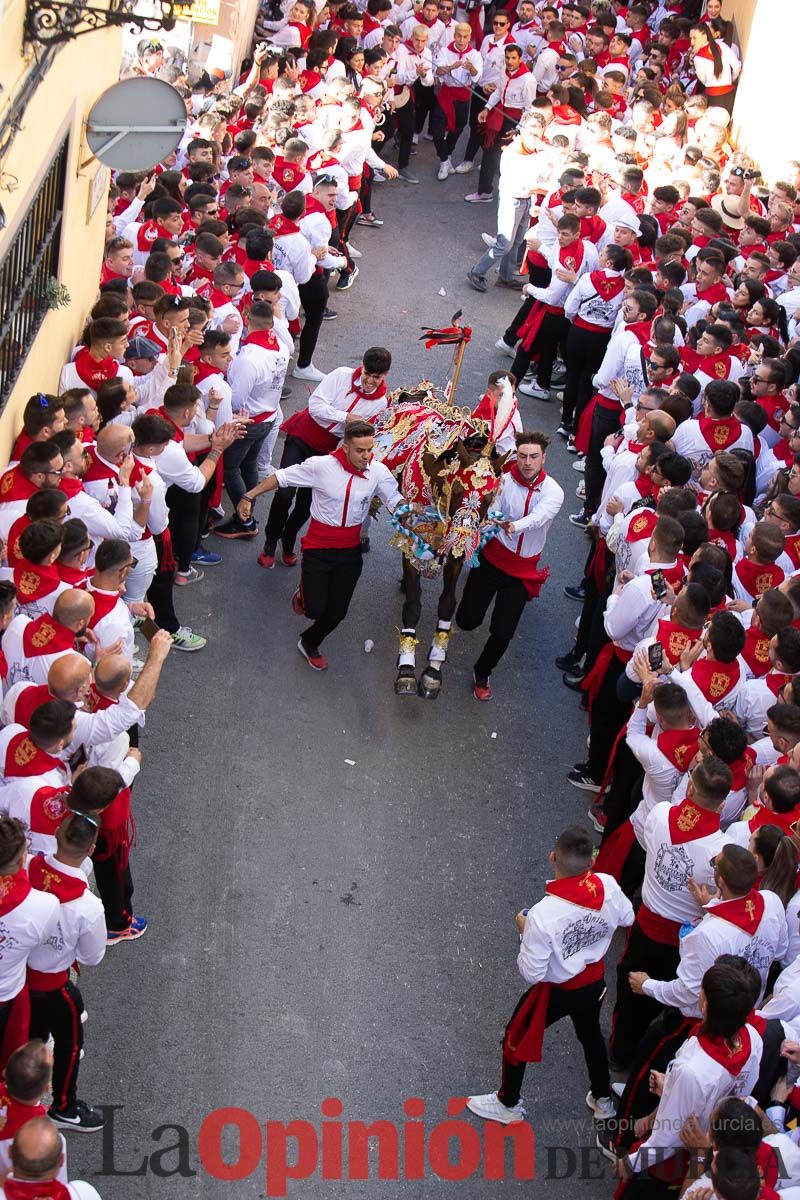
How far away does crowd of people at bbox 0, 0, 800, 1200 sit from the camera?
5.67 m

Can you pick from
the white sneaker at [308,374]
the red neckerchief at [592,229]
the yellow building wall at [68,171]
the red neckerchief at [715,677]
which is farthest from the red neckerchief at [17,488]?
the red neckerchief at [592,229]

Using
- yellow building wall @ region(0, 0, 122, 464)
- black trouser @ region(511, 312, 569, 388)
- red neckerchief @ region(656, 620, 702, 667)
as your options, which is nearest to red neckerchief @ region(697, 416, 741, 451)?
red neckerchief @ region(656, 620, 702, 667)

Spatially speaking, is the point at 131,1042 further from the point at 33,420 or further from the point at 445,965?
the point at 33,420

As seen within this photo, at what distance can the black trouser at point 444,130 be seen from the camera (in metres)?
17.0

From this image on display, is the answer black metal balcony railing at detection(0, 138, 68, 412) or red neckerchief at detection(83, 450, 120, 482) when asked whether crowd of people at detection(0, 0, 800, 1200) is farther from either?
black metal balcony railing at detection(0, 138, 68, 412)

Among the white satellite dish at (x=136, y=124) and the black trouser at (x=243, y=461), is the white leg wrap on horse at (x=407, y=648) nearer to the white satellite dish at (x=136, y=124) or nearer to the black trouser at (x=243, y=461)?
the black trouser at (x=243, y=461)

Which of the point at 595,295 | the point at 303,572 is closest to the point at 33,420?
the point at 303,572

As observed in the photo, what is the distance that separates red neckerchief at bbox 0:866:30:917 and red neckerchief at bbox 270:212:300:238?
7060 millimetres

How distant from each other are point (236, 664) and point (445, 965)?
2.57 meters

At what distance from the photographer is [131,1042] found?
6.38 m

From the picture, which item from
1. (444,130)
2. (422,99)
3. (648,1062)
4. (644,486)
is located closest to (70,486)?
(644,486)

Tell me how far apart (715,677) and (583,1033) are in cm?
194

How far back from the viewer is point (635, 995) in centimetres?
650

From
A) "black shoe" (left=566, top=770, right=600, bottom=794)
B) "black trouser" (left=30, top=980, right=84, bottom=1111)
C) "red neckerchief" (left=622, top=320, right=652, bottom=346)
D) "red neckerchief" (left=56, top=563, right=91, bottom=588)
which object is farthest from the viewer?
"red neckerchief" (left=622, top=320, right=652, bottom=346)
